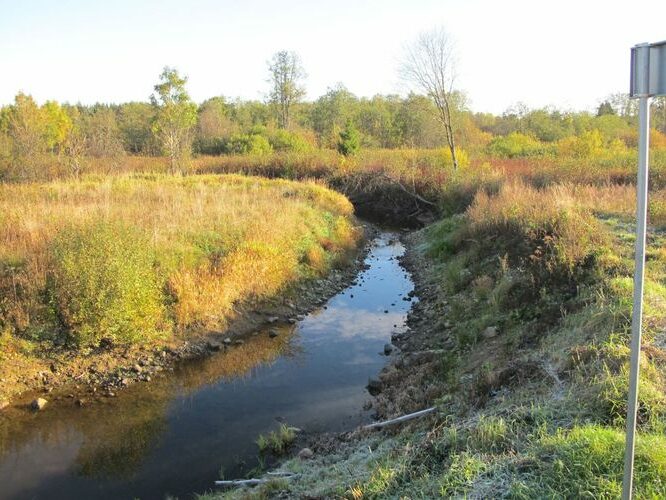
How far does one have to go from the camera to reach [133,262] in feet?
33.4

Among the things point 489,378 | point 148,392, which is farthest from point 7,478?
point 489,378

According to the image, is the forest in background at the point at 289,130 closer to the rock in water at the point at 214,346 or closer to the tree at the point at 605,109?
the tree at the point at 605,109

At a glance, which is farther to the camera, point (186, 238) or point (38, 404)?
point (186, 238)

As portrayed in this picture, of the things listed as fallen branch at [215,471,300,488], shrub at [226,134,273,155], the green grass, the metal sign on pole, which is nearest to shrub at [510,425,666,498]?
the metal sign on pole

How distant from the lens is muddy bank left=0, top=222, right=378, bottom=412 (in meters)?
Answer: 8.80

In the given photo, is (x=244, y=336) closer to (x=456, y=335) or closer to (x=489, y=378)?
(x=456, y=335)

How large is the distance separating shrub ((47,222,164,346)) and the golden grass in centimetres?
48

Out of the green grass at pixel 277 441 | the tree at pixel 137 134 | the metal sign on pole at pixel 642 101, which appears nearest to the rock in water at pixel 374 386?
the green grass at pixel 277 441

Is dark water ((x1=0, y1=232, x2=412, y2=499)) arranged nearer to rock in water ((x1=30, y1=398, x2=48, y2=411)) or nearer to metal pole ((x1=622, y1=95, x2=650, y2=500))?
rock in water ((x1=30, y1=398, x2=48, y2=411))

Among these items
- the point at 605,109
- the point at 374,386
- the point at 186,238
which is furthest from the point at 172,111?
the point at 605,109

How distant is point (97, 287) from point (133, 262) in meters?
0.87

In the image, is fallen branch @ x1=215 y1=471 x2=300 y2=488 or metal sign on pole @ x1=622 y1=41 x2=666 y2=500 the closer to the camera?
metal sign on pole @ x1=622 y1=41 x2=666 y2=500

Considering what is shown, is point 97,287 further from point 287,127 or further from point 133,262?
point 287,127

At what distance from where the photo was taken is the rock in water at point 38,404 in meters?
8.34
